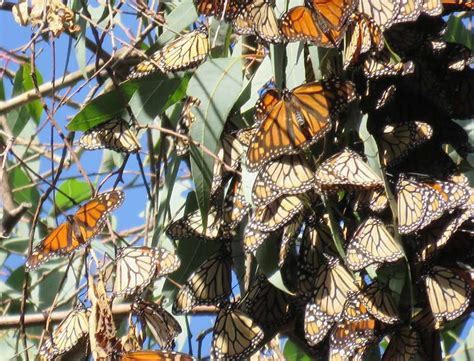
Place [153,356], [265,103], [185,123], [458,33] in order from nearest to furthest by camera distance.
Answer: [153,356] < [265,103] < [185,123] < [458,33]

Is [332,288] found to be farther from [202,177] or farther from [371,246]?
[202,177]

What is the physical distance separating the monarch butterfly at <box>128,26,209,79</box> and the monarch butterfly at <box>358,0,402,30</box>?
1.23 ft

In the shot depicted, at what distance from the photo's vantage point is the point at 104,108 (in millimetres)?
2316

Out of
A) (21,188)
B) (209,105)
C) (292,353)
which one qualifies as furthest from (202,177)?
(21,188)

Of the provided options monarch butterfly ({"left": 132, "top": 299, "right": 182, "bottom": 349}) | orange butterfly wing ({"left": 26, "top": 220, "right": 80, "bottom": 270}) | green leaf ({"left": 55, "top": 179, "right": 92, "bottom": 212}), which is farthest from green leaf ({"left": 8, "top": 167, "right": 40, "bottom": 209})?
monarch butterfly ({"left": 132, "top": 299, "right": 182, "bottom": 349})

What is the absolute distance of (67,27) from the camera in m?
2.26

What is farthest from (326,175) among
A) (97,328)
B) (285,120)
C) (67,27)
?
(67,27)

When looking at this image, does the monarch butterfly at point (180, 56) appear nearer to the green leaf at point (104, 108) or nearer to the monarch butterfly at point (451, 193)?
the green leaf at point (104, 108)

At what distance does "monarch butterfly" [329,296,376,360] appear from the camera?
2.02 metres

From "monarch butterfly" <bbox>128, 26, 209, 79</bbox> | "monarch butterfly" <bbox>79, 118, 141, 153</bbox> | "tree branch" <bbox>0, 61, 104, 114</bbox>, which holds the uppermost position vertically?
"tree branch" <bbox>0, 61, 104, 114</bbox>

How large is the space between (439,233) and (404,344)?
0.69ft

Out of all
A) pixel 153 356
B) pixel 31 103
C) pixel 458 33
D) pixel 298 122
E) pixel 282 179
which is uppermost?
pixel 31 103

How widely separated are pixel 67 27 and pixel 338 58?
0.50 meters

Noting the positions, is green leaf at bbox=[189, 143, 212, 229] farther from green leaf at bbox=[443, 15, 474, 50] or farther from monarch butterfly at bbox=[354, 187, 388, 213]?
green leaf at bbox=[443, 15, 474, 50]
